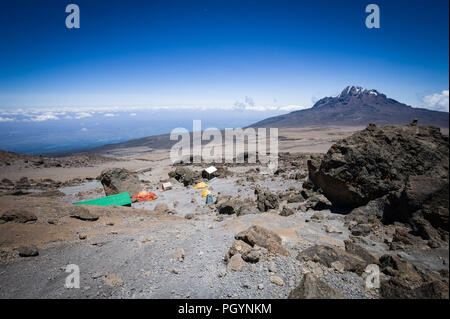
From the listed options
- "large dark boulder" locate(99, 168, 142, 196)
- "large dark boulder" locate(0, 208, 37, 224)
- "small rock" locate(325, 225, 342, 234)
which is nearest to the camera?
"large dark boulder" locate(0, 208, 37, 224)

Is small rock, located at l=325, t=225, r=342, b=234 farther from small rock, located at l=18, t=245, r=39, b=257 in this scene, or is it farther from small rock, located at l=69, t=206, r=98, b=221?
small rock, located at l=69, t=206, r=98, b=221

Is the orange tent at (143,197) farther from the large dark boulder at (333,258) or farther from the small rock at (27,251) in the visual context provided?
the large dark boulder at (333,258)

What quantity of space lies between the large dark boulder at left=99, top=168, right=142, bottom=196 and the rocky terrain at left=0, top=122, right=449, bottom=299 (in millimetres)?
6620

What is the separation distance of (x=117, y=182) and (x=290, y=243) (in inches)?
533

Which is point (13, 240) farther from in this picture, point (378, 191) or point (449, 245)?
point (378, 191)

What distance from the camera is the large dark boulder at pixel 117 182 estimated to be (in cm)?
1479

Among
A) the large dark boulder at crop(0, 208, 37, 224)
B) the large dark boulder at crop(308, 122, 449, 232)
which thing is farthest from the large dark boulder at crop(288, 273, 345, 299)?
the large dark boulder at crop(0, 208, 37, 224)

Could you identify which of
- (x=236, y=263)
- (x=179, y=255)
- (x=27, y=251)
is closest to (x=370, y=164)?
(x=236, y=263)

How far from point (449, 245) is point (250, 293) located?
2610mm

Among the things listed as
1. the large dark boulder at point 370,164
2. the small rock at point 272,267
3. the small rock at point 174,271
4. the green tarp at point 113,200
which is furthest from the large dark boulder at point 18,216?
the large dark boulder at point 370,164

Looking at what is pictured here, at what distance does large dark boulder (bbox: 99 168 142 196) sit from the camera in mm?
14789
